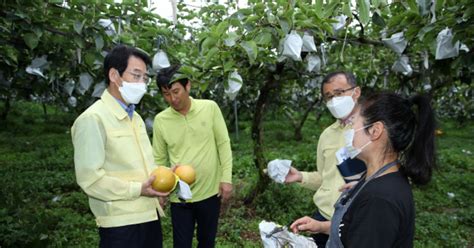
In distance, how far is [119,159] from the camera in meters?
1.95

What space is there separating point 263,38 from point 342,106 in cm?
54

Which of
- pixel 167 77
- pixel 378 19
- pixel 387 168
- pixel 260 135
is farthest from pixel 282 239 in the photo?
pixel 260 135

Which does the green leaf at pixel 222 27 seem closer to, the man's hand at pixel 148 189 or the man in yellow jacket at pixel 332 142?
the man in yellow jacket at pixel 332 142

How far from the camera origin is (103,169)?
6.18 ft

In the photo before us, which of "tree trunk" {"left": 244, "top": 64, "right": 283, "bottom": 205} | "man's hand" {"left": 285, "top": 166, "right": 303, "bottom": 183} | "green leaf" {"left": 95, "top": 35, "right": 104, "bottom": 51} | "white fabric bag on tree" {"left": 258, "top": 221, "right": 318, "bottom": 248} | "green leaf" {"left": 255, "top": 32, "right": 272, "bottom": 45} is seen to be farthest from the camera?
"tree trunk" {"left": 244, "top": 64, "right": 283, "bottom": 205}

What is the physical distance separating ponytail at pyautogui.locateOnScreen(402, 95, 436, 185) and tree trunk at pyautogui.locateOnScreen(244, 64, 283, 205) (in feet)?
9.99

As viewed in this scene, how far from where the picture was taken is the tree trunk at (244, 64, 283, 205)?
4.52 m

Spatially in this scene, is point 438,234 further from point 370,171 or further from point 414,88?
point 370,171

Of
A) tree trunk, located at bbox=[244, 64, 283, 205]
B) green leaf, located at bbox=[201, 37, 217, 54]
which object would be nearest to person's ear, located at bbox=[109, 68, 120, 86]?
green leaf, located at bbox=[201, 37, 217, 54]

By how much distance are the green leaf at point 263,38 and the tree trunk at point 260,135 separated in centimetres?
216

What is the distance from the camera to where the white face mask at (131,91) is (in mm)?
2020

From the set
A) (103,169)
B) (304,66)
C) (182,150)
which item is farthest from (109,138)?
(304,66)

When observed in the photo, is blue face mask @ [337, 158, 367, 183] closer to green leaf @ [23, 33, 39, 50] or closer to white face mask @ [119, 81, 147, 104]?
white face mask @ [119, 81, 147, 104]

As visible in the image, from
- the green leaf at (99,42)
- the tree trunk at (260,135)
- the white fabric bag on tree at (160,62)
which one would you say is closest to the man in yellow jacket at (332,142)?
the white fabric bag on tree at (160,62)
